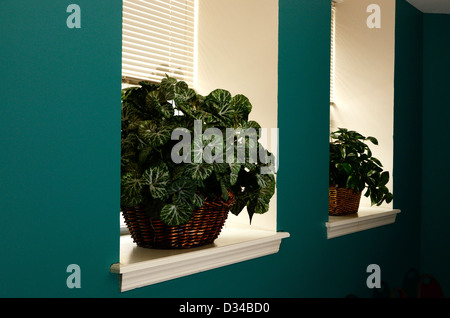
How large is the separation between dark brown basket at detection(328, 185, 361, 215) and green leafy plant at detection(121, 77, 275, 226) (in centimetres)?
91

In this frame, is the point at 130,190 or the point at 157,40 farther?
the point at 157,40

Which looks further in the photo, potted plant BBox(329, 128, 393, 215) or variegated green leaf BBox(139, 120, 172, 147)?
potted plant BBox(329, 128, 393, 215)

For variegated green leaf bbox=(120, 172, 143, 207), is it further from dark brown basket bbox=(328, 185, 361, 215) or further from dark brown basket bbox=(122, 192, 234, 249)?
dark brown basket bbox=(328, 185, 361, 215)

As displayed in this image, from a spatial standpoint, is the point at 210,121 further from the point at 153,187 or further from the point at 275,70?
the point at 275,70

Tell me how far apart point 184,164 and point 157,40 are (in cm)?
69

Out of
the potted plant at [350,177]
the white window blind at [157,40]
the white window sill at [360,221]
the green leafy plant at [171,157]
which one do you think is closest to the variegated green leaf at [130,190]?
the green leafy plant at [171,157]

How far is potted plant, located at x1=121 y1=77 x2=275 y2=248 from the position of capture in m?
1.19

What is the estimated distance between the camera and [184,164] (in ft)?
4.00
